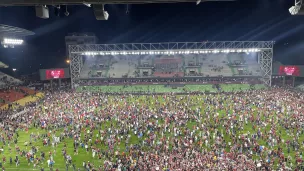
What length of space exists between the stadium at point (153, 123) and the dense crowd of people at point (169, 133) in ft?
0.27

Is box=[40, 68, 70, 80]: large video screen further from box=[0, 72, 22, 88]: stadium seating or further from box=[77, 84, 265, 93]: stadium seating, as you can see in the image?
box=[0, 72, 22, 88]: stadium seating

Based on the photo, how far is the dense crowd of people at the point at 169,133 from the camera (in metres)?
17.9

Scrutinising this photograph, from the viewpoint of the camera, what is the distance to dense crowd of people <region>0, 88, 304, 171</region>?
1791cm

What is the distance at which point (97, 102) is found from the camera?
3747cm

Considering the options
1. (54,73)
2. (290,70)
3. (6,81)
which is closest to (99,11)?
(54,73)

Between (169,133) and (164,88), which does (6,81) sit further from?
(169,133)

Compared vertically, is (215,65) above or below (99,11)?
above

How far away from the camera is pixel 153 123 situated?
26406mm

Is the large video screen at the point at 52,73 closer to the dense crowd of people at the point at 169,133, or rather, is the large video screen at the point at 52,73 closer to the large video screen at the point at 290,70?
the dense crowd of people at the point at 169,133

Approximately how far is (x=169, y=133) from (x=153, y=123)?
2578mm

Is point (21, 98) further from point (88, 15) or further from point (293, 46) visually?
point (293, 46)

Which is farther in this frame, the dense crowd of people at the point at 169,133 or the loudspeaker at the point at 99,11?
the dense crowd of people at the point at 169,133

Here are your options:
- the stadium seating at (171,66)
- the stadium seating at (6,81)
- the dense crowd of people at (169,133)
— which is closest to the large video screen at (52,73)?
the stadium seating at (171,66)

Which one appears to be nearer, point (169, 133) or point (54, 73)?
point (169, 133)
